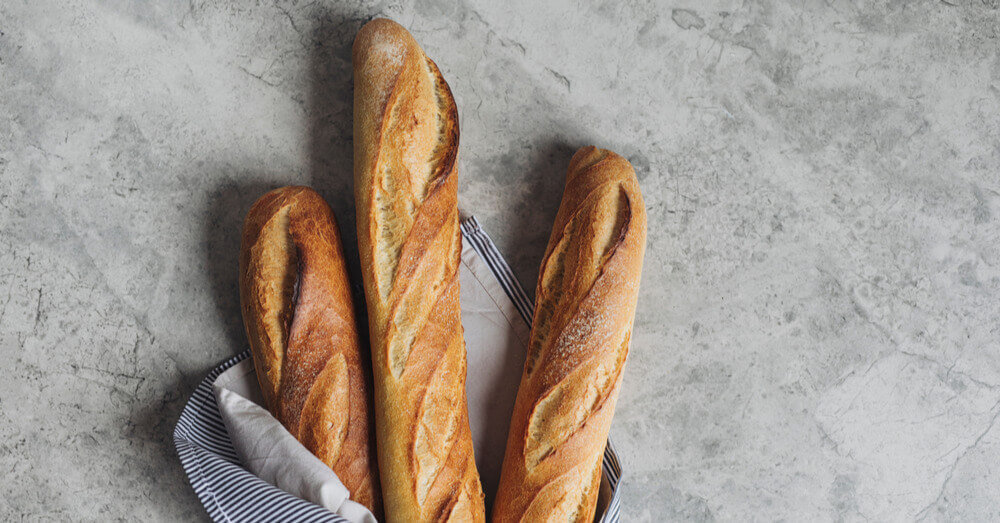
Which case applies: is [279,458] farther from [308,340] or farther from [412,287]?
[412,287]

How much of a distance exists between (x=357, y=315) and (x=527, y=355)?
47cm

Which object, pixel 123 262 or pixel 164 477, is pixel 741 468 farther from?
pixel 123 262


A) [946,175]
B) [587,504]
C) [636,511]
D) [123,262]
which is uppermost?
[946,175]

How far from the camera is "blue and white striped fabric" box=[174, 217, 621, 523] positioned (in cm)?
145

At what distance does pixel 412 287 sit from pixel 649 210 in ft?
2.40

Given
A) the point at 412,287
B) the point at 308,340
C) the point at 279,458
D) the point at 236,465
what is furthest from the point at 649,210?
the point at 236,465

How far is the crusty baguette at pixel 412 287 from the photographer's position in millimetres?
1472

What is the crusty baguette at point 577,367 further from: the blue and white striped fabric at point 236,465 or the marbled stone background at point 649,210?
the marbled stone background at point 649,210

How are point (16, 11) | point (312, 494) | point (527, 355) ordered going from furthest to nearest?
point (16, 11)
point (527, 355)
point (312, 494)

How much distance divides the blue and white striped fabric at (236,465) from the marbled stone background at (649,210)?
8cm

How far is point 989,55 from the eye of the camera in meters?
1.83

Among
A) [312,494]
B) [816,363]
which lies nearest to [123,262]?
[312,494]

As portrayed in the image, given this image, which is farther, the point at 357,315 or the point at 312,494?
the point at 357,315

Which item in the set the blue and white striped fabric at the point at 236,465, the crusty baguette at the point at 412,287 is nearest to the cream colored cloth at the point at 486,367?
the blue and white striped fabric at the point at 236,465
